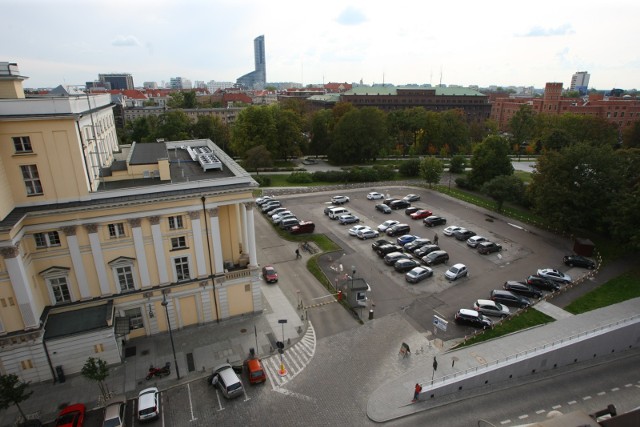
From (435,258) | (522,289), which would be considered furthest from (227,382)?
(522,289)

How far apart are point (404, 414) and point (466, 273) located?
19884 mm

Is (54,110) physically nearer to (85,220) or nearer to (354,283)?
(85,220)

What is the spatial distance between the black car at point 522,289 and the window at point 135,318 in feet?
104

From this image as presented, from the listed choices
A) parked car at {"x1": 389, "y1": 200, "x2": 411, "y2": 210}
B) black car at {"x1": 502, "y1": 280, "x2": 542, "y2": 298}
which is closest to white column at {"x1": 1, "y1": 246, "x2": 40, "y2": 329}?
black car at {"x1": 502, "y1": 280, "x2": 542, "y2": 298}

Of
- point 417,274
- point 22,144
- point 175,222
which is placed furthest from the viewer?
point 417,274

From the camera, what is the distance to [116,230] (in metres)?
26.4

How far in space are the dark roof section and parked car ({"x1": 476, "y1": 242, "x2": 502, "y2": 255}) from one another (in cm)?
3720

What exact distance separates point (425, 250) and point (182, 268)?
1031 inches

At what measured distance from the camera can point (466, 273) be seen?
128ft

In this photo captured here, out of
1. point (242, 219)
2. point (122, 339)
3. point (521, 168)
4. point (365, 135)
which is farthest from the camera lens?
point (521, 168)

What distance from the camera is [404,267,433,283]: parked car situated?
1464 inches

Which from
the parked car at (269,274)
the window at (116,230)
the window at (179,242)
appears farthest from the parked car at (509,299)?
the window at (116,230)

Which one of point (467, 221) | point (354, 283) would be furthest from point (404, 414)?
point (467, 221)

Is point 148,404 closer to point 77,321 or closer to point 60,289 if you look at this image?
point 77,321
